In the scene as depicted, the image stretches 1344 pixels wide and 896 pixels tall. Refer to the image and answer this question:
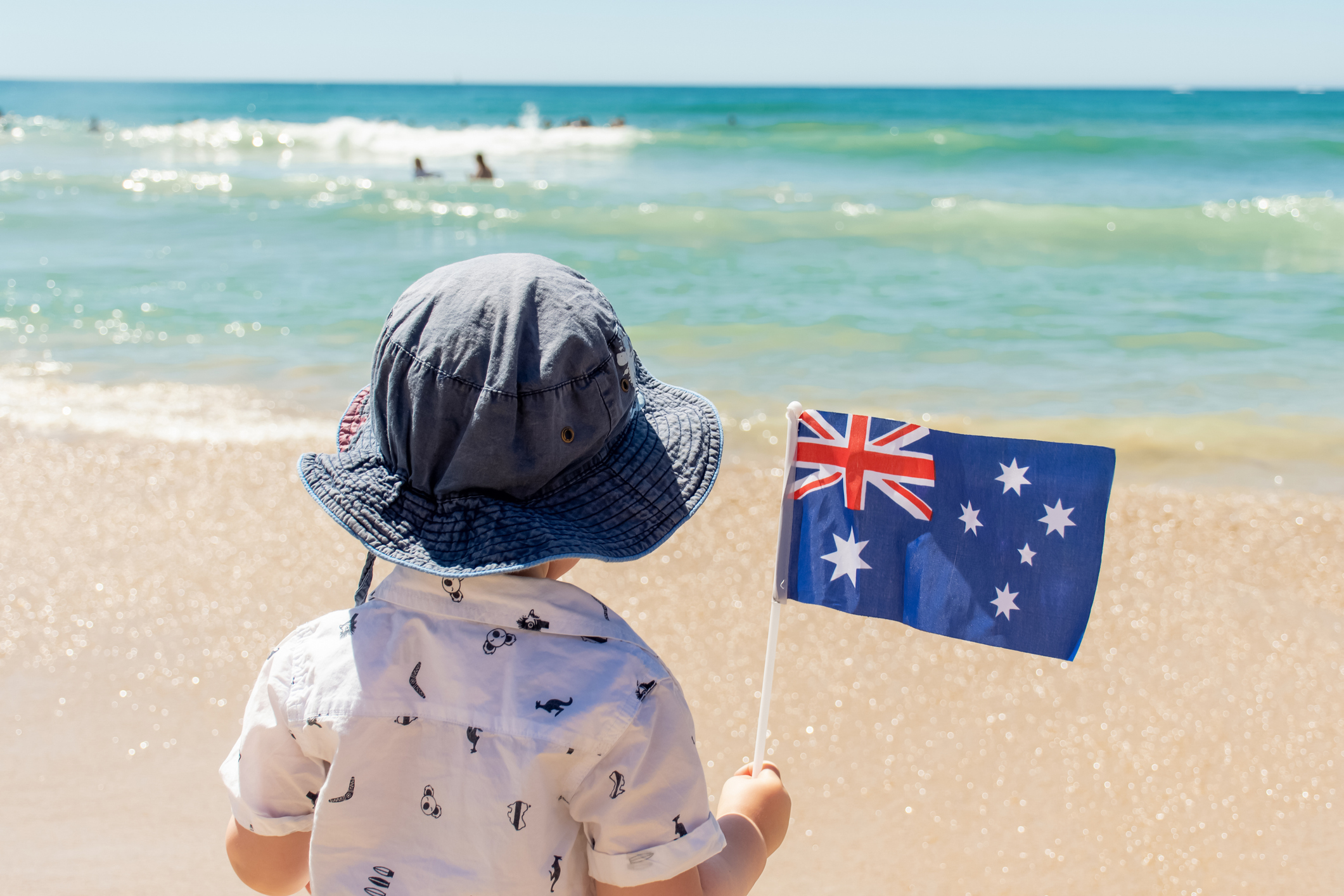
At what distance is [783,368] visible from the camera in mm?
5980

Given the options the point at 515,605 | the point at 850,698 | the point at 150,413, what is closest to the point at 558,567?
the point at 515,605

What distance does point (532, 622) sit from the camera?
104 cm

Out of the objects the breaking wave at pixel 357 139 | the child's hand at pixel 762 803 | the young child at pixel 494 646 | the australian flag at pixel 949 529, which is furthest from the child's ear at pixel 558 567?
the breaking wave at pixel 357 139

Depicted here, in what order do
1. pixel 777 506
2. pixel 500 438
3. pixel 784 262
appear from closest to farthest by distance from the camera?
pixel 500 438, pixel 777 506, pixel 784 262

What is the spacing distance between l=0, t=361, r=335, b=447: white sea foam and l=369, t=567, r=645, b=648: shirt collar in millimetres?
3352

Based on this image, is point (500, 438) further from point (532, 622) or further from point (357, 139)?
point (357, 139)

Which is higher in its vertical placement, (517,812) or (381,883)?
(517,812)

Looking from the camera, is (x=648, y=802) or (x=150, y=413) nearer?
(x=648, y=802)

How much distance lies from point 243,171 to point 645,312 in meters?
16.0

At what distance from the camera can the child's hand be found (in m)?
1.37

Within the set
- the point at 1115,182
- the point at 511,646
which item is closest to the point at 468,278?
the point at 511,646

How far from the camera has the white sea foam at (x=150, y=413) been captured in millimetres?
4297

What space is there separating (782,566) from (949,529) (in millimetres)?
259

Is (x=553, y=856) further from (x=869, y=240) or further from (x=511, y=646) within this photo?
(x=869, y=240)
